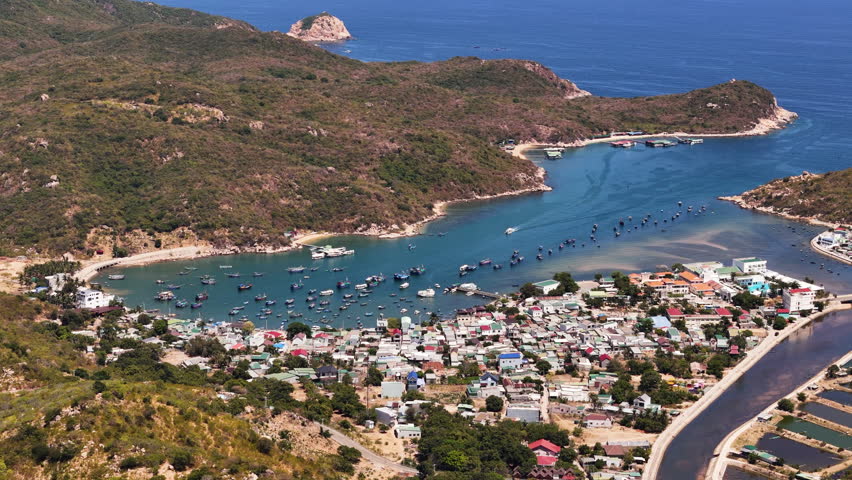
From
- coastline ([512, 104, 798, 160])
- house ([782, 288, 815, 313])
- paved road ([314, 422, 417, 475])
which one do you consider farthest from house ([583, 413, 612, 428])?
coastline ([512, 104, 798, 160])

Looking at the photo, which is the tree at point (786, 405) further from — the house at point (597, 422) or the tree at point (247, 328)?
the tree at point (247, 328)

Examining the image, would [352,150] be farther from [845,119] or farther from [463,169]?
[845,119]

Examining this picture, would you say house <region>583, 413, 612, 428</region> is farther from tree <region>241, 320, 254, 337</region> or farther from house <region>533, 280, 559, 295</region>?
tree <region>241, 320, 254, 337</region>

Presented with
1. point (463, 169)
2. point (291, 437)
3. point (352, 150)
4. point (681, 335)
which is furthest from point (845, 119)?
point (291, 437)

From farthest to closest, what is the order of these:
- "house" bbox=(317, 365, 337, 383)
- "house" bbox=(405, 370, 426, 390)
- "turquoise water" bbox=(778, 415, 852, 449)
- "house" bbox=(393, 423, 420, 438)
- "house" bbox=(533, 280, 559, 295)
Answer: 1. "house" bbox=(533, 280, 559, 295)
2. "house" bbox=(317, 365, 337, 383)
3. "house" bbox=(405, 370, 426, 390)
4. "turquoise water" bbox=(778, 415, 852, 449)
5. "house" bbox=(393, 423, 420, 438)

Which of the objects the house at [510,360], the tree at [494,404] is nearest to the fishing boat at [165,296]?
the house at [510,360]

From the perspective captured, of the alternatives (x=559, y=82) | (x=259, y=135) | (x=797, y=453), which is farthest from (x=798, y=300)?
(x=559, y=82)

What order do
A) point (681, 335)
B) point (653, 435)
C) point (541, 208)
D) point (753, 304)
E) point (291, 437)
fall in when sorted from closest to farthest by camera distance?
point (291, 437)
point (653, 435)
point (681, 335)
point (753, 304)
point (541, 208)
